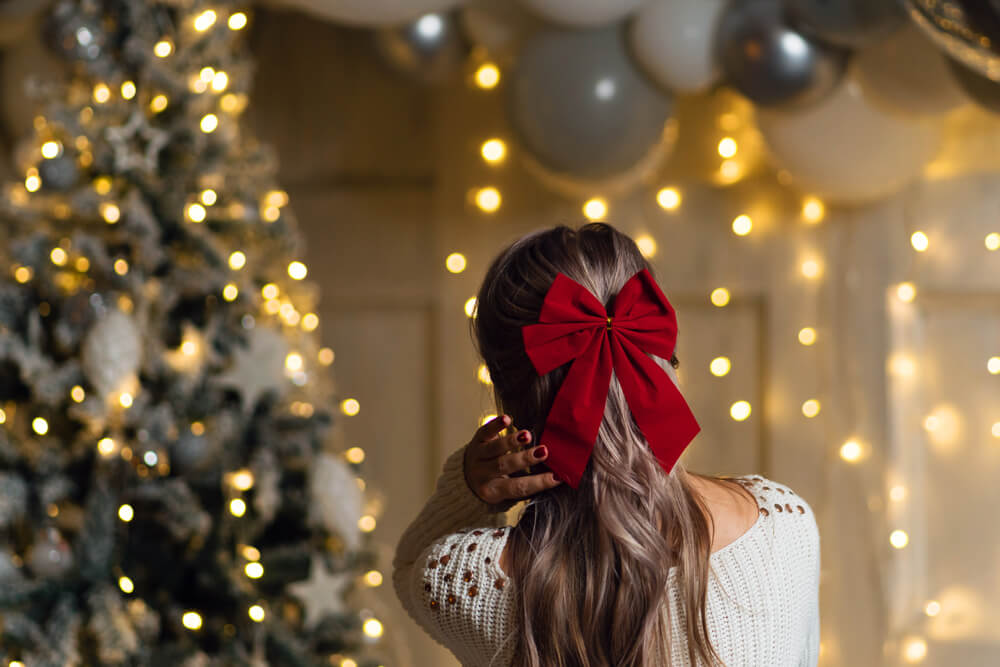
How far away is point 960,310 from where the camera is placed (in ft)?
7.62

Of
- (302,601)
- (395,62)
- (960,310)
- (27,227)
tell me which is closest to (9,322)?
(27,227)

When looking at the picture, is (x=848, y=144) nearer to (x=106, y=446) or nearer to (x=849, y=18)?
(x=849, y=18)

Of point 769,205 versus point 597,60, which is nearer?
point 597,60

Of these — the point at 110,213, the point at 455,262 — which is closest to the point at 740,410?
the point at 455,262

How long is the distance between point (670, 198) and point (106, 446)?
1.47m

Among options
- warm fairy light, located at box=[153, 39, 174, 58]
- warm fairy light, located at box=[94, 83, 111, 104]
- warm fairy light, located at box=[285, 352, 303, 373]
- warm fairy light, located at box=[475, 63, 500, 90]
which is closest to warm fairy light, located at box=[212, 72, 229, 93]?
warm fairy light, located at box=[153, 39, 174, 58]

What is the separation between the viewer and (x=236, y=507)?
1.96 m

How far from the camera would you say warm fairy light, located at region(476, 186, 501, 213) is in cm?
262

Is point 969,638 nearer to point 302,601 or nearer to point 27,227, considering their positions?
point 302,601

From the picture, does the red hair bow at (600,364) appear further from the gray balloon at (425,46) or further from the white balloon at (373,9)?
the gray balloon at (425,46)

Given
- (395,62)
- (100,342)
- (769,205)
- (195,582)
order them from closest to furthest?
(100,342), (195,582), (395,62), (769,205)

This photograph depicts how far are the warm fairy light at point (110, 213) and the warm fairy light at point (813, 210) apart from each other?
63.2 inches

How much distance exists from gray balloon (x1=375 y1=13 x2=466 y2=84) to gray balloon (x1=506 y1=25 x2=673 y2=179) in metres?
0.18

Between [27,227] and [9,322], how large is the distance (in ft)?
0.62
